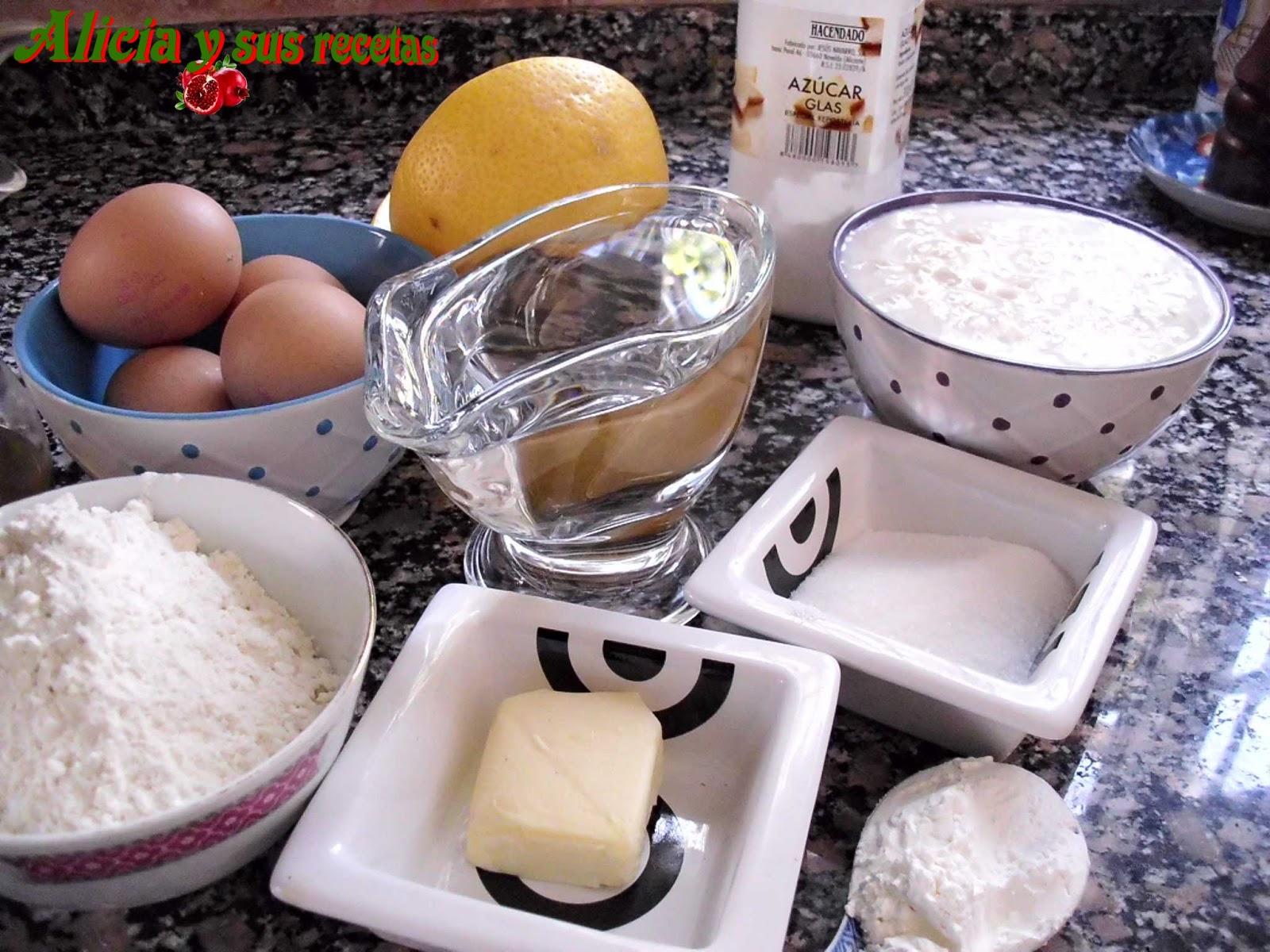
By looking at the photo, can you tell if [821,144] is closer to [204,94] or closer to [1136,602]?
[1136,602]

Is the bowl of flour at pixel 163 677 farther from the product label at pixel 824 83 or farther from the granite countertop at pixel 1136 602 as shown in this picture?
the product label at pixel 824 83

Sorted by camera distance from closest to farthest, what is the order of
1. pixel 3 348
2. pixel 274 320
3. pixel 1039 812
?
pixel 1039 812
pixel 274 320
pixel 3 348

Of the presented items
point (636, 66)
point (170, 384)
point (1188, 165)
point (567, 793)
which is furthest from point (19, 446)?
point (1188, 165)

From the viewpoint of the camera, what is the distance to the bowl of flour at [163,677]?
0.35 metres

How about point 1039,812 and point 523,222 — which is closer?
point 1039,812

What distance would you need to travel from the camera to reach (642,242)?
0.58 m

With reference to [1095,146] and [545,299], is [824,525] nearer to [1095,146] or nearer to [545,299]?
[545,299]

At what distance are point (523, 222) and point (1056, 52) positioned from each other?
73 cm

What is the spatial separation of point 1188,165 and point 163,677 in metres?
0.87

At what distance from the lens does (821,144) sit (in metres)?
0.65

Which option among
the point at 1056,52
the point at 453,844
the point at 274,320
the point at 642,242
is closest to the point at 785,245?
the point at 642,242

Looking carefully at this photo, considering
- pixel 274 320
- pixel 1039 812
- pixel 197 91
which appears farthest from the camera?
pixel 197 91

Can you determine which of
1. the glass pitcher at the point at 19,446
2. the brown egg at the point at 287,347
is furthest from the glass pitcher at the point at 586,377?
the glass pitcher at the point at 19,446

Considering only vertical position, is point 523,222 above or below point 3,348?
above
